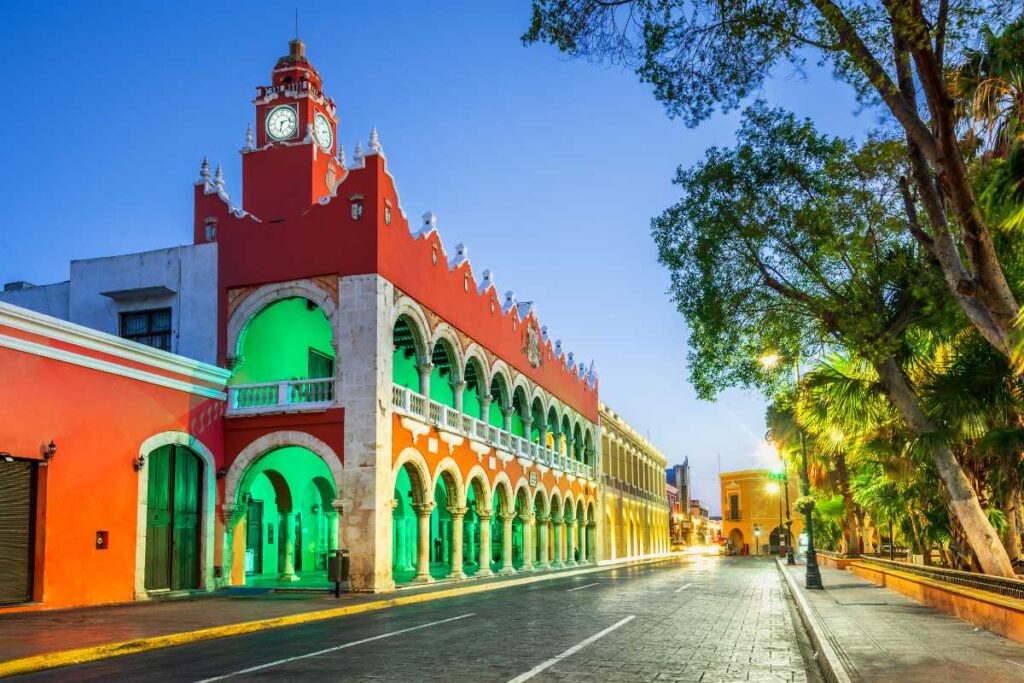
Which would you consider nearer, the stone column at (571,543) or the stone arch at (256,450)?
the stone arch at (256,450)

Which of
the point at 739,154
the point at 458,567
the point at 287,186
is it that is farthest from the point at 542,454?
the point at 739,154

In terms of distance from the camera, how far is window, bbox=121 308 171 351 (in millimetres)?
25781

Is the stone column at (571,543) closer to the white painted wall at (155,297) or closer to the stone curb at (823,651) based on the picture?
the white painted wall at (155,297)

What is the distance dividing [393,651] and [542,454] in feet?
99.4

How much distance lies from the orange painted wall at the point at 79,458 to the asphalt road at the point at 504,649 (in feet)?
18.9

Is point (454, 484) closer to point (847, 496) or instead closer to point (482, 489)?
point (482, 489)

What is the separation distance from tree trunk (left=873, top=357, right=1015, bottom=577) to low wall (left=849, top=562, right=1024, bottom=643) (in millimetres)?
645

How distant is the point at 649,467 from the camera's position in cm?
7806

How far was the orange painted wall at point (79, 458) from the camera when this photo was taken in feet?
55.5

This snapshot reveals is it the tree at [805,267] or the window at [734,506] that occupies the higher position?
the tree at [805,267]

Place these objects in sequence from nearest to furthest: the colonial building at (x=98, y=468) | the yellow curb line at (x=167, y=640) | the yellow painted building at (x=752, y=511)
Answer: the yellow curb line at (x=167, y=640) → the colonial building at (x=98, y=468) → the yellow painted building at (x=752, y=511)

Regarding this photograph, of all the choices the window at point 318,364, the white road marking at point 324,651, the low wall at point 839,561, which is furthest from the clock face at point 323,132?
the low wall at point 839,561

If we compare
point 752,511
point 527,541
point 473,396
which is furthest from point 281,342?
point 752,511

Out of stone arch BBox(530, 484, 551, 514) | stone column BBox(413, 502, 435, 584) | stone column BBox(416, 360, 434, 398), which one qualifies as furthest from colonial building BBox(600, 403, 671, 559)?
stone column BBox(416, 360, 434, 398)
